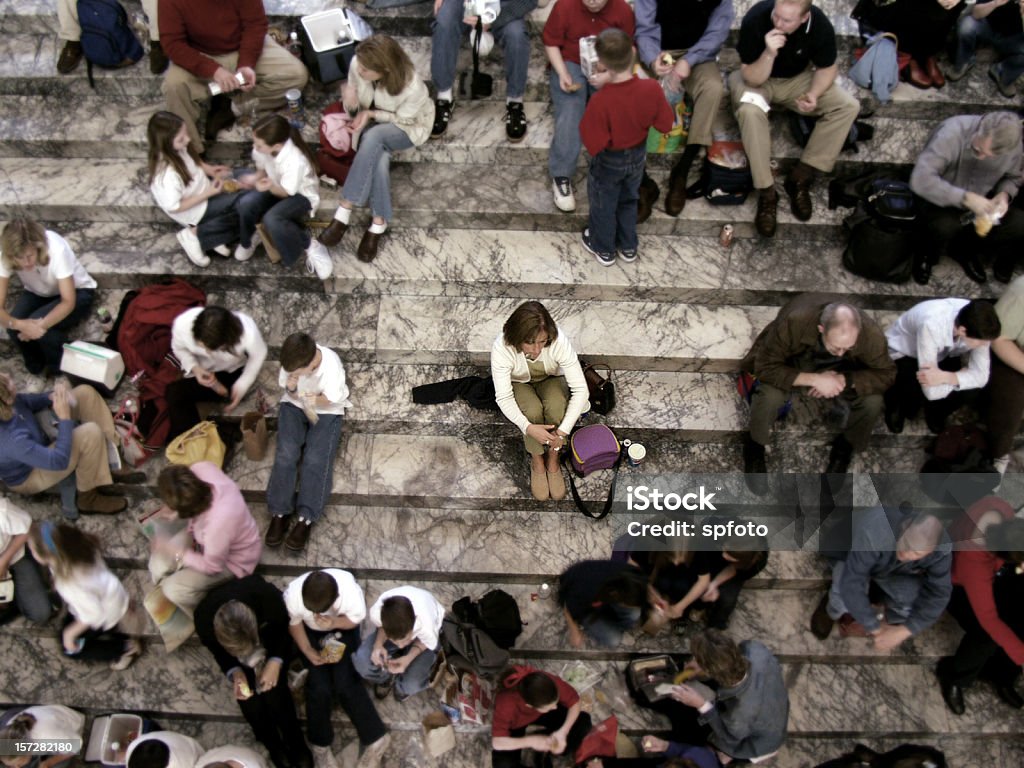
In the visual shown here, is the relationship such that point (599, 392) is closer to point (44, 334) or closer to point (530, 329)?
point (530, 329)

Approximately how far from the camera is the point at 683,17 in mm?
5383

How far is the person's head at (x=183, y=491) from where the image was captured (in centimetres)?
427

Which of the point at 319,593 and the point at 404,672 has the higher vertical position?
the point at 319,593

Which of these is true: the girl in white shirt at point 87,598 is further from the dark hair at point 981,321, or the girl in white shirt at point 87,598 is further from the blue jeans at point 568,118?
the dark hair at point 981,321

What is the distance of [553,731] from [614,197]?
3.32m

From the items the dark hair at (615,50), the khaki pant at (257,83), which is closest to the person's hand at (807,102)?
the dark hair at (615,50)

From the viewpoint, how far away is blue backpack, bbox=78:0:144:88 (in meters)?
5.73

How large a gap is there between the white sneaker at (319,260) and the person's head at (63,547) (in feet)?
7.26

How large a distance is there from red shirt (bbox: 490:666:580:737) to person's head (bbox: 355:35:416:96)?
377cm

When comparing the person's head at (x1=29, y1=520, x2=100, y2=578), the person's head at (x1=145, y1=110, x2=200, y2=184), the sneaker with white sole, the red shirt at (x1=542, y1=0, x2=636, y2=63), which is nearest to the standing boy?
the person's head at (x1=29, y1=520, x2=100, y2=578)

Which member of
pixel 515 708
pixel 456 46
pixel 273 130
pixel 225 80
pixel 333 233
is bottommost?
pixel 515 708

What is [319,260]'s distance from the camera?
5.46 m

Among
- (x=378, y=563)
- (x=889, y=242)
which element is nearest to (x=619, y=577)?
(x=378, y=563)

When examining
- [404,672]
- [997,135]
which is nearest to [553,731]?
[404,672]
